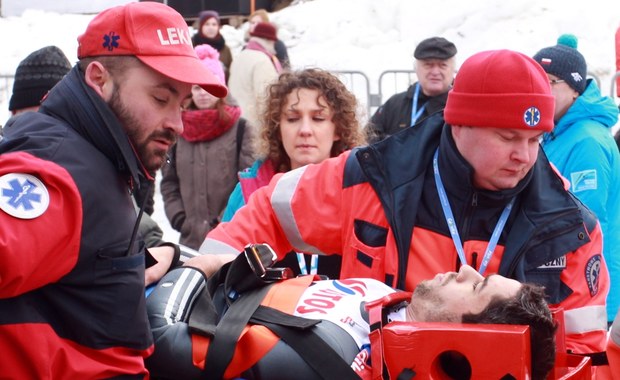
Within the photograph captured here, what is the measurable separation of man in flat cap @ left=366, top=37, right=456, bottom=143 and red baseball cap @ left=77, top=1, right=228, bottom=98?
5139 millimetres

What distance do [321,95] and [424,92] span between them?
10.8 ft

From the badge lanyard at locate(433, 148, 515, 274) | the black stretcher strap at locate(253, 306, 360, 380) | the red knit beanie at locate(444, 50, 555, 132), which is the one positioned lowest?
the black stretcher strap at locate(253, 306, 360, 380)

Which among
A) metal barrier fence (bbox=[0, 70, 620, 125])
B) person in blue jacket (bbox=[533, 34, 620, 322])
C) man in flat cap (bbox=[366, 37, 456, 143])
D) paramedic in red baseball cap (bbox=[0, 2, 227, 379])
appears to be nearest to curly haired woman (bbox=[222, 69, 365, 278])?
person in blue jacket (bbox=[533, 34, 620, 322])

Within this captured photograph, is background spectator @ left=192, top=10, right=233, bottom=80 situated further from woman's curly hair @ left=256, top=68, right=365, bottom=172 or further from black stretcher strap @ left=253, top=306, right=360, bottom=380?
black stretcher strap @ left=253, top=306, right=360, bottom=380

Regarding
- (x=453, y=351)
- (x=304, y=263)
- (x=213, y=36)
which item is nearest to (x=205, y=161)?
(x=304, y=263)

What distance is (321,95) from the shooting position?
5047 millimetres

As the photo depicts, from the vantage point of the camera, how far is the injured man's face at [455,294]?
341 cm

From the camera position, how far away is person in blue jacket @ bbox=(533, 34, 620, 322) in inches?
221

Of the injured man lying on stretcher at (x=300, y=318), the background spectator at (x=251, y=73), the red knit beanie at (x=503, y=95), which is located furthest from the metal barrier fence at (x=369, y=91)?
the injured man lying on stretcher at (x=300, y=318)

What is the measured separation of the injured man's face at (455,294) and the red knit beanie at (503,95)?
52 cm

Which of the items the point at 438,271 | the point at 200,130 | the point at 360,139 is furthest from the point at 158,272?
the point at 200,130

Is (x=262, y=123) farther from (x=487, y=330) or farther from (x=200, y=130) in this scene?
(x=487, y=330)

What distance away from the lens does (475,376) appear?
3.03 metres

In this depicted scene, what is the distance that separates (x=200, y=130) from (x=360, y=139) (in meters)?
1.99
